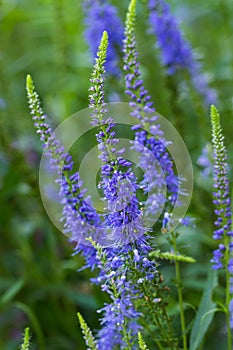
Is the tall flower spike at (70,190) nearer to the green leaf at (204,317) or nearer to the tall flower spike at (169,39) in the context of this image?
the green leaf at (204,317)

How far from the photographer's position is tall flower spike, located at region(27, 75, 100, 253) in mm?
1719

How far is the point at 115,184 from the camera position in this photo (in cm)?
155

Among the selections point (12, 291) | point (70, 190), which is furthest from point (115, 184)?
point (12, 291)

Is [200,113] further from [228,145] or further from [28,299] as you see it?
[28,299]

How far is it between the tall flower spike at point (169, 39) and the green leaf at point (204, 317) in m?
1.35

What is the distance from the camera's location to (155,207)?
1997 mm

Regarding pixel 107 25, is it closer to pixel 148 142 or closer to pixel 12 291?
pixel 148 142

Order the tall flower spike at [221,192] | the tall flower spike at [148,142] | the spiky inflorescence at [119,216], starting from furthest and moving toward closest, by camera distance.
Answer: the tall flower spike at [148,142]
the tall flower spike at [221,192]
the spiky inflorescence at [119,216]

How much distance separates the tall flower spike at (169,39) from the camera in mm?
2969

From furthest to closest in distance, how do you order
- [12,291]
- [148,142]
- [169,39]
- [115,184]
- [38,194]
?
1. [169,39]
2. [38,194]
3. [12,291]
4. [148,142]
5. [115,184]

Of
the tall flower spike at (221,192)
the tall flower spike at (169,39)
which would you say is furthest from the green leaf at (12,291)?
the tall flower spike at (169,39)

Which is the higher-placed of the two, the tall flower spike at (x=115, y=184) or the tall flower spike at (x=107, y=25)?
the tall flower spike at (x=107, y=25)

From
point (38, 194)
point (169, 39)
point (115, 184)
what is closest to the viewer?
point (115, 184)

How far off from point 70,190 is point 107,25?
1.43m
